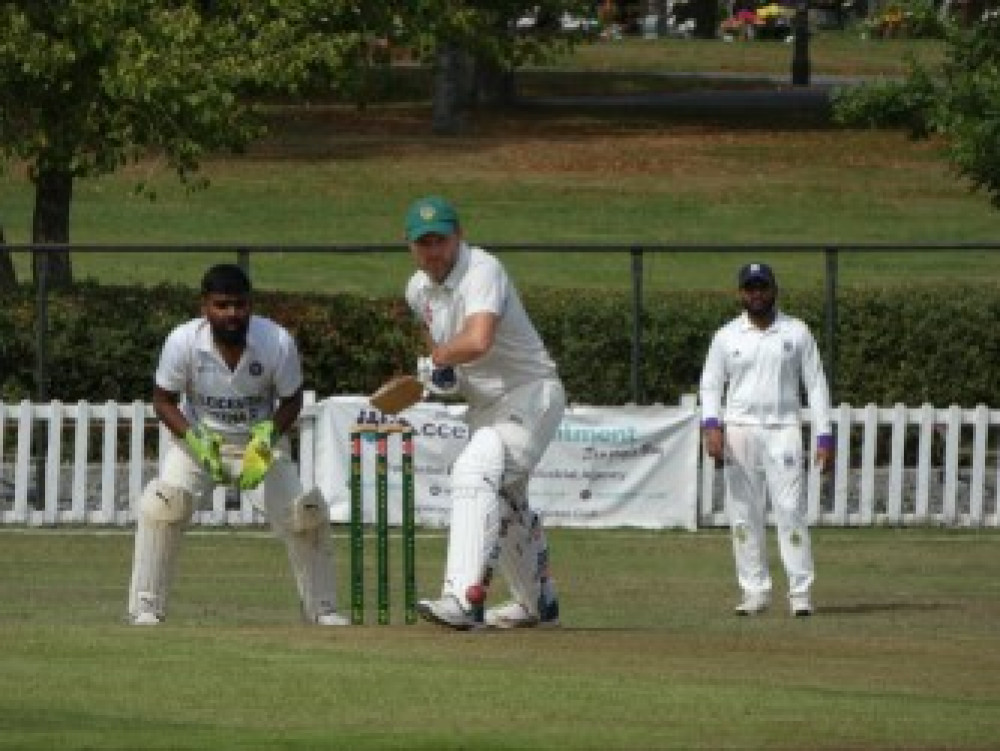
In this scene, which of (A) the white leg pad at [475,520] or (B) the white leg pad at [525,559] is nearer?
(A) the white leg pad at [475,520]

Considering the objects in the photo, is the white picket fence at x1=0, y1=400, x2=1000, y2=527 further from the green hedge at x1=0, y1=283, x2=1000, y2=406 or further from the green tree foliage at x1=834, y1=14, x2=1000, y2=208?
the green tree foliage at x1=834, y1=14, x2=1000, y2=208

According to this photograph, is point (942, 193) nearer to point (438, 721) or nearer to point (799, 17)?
point (799, 17)

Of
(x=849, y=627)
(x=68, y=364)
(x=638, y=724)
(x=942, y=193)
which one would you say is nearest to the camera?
(x=638, y=724)

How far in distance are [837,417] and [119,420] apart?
5.59 m

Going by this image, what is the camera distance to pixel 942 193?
5284cm

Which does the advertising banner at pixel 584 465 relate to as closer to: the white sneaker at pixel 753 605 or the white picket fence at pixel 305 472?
the white picket fence at pixel 305 472

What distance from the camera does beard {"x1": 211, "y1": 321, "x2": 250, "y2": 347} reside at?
16.1 m

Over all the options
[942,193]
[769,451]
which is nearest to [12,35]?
[769,451]

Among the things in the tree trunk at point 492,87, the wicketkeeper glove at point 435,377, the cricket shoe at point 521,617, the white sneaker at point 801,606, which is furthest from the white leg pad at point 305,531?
the tree trunk at point 492,87

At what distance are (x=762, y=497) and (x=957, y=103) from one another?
1104cm

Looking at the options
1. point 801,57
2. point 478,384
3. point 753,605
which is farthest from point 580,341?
point 801,57

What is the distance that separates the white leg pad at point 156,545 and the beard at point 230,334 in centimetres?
77

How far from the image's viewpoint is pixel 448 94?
192 ft

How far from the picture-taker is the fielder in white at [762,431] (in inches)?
729
